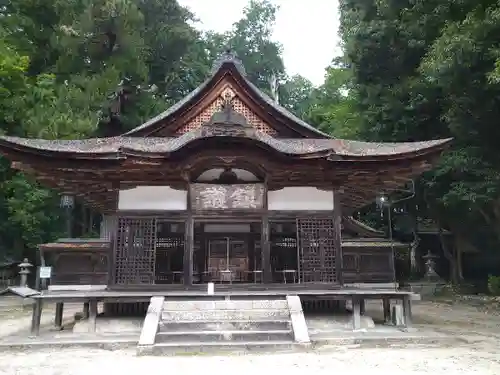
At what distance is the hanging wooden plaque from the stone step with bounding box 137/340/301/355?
3828 mm

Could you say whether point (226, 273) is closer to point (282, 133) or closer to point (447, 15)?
point (282, 133)

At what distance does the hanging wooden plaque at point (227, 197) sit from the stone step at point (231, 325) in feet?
10.1

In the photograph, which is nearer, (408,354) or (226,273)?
(408,354)

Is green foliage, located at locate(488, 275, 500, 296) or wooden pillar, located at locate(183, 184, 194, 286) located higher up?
wooden pillar, located at locate(183, 184, 194, 286)

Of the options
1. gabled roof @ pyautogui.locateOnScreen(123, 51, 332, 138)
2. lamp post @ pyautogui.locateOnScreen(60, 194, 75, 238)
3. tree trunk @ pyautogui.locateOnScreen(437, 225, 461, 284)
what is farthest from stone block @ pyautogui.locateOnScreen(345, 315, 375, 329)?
lamp post @ pyautogui.locateOnScreen(60, 194, 75, 238)

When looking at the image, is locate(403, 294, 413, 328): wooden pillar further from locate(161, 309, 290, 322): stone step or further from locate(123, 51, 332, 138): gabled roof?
locate(123, 51, 332, 138): gabled roof

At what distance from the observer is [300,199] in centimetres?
1161

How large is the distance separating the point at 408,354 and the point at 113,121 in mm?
27066

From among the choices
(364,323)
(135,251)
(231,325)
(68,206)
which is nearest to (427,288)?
(364,323)

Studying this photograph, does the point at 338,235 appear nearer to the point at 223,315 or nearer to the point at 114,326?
the point at 223,315

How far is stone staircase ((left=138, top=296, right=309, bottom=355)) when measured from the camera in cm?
825

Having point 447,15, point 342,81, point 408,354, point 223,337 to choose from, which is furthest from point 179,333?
point 342,81

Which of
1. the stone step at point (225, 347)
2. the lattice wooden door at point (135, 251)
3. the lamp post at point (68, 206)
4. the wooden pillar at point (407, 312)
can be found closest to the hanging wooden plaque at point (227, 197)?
the lattice wooden door at point (135, 251)

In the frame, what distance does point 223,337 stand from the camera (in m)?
8.62
